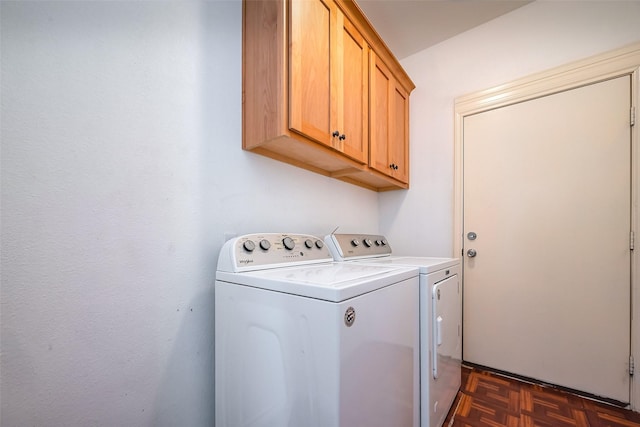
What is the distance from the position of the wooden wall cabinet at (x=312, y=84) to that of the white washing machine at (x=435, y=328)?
52 centimetres

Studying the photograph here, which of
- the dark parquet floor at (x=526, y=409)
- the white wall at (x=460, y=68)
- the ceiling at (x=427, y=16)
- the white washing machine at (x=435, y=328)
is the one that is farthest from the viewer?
the ceiling at (x=427, y=16)

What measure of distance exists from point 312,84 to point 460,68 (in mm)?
1585

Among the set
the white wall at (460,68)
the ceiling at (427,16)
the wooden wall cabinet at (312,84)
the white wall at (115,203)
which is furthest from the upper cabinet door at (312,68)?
the white wall at (460,68)

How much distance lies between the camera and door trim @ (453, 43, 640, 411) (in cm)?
141

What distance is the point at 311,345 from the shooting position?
2.23 ft

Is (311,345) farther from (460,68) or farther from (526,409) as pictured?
(460,68)

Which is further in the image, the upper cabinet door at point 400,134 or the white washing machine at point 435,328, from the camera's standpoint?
the upper cabinet door at point 400,134

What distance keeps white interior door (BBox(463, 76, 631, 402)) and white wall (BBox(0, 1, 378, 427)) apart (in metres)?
1.76

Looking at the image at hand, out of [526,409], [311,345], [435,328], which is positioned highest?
[311,345]

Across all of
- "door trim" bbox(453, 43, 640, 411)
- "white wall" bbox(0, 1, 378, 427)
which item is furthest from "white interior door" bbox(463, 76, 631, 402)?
"white wall" bbox(0, 1, 378, 427)

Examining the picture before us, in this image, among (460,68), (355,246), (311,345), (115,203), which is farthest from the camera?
(460,68)

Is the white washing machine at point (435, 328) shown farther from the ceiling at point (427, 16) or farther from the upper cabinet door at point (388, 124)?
the ceiling at point (427, 16)

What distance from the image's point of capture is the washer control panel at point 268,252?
0.97 m

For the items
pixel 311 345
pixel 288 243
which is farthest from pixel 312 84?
pixel 311 345
